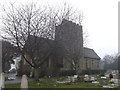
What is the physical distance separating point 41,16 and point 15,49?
6.36 meters

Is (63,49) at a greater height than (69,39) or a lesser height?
lesser

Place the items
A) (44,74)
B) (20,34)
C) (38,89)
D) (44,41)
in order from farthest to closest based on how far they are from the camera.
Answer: (44,74), (44,41), (20,34), (38,89)

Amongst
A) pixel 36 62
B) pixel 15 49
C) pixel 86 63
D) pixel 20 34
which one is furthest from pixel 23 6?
pixel 86 63

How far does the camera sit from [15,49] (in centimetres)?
3188

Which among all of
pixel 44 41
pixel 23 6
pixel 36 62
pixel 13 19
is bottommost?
pixel 36 62

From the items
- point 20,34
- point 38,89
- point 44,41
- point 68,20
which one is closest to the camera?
point 38,89

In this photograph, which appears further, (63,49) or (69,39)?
(69,39)

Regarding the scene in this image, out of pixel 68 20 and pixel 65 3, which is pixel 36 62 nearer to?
pixel 68 20

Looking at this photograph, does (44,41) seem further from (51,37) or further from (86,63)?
(86,63)

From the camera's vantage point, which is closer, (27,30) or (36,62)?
(27,30)

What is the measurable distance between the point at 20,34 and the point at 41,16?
4343 mm

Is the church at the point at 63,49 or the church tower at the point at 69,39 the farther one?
the church tower at the point at 69,39

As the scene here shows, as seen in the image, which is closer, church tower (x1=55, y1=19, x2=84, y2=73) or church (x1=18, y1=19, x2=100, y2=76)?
church (x1=18, y1=19, x2=100, y2=76)

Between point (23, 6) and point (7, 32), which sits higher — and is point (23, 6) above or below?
above
